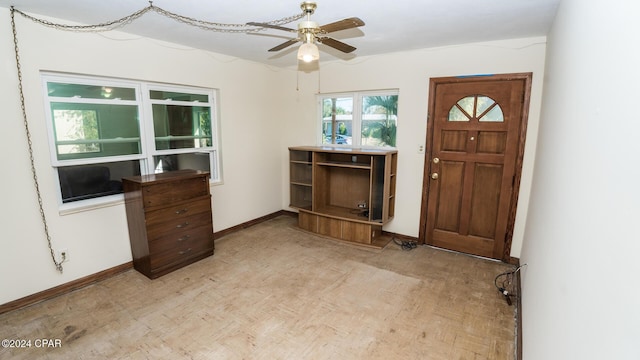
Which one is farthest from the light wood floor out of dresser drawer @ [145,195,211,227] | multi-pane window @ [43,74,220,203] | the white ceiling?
the white ceiling

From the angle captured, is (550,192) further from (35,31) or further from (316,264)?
(35,31)

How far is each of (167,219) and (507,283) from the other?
3430 mm

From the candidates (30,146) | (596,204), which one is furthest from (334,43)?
(30,146)

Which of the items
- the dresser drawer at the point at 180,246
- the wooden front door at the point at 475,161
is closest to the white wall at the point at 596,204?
the wooden front door at the point at 475,161

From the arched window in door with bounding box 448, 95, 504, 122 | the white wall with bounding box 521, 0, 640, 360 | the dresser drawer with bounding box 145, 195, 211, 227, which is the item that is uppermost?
the arched window in door with bounding box 448, 95, 504, 122

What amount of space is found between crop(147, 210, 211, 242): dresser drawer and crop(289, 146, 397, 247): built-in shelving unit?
4.82 ft

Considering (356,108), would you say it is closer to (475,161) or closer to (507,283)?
(475,161)

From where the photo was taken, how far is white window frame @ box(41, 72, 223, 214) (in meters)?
2.68

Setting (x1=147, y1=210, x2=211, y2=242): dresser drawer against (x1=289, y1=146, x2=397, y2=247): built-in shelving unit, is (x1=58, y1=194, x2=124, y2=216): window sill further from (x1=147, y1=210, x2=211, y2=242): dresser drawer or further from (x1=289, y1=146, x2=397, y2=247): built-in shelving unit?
(x1=289, y1=146, x2=397, y2=247): built-in shelving unit

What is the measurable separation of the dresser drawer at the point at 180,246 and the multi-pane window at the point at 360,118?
7.35ft

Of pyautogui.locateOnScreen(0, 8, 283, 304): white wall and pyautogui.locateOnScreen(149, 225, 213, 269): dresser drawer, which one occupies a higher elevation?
pyautogui.locateOnScreen(0, 8, 283, 304): white wall

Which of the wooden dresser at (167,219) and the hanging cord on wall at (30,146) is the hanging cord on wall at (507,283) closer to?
the wooden dresser at (167,219)

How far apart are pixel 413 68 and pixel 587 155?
2.88m

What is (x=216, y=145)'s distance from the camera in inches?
160
